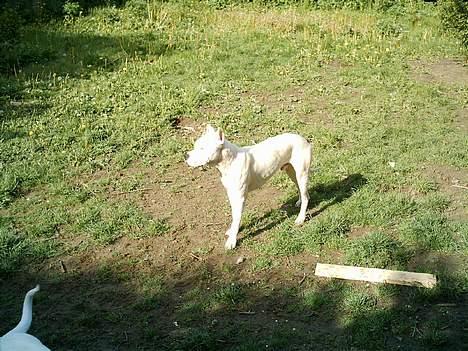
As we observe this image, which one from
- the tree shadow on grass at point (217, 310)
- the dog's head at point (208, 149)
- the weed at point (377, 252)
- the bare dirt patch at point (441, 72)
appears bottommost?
the tree shadow on grass at point (217, 310)

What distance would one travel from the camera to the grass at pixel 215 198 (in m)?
4.45

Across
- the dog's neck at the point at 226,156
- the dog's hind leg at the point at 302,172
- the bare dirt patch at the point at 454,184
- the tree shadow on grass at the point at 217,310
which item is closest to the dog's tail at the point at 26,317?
the tree shadow on grass at the point at 217,310

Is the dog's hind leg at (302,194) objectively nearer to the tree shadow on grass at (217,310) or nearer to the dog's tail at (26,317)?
the tree shadow on grass at (217,310)

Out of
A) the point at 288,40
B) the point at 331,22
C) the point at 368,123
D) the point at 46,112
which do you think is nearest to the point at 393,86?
the point at 368,123

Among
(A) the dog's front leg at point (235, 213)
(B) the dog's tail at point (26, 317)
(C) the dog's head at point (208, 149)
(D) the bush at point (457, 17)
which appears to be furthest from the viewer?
(D) the bush at point (457, 17)

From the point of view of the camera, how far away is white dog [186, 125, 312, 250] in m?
4.94

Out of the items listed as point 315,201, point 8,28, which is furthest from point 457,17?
point 8,28

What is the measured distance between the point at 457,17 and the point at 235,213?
8520 mm

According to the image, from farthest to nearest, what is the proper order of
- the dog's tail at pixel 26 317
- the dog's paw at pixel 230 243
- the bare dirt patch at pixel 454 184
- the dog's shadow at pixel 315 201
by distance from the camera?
the bare dirt patch at pixel 454 184
the dog's shadow at pixel 315 201
the dog's paw at pixel 230 243
the dog's tail at pixel 26 317

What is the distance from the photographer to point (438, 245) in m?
5.28

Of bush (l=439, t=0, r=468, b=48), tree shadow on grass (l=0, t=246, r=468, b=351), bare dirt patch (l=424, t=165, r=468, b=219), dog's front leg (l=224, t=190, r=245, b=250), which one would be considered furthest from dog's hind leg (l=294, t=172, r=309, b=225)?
bush (l=439, t=0, r=468, b=48)

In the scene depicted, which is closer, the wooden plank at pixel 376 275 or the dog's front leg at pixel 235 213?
the wooden plank at pixel 376 275

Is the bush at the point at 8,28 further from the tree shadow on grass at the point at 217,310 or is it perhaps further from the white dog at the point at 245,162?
the white dog at the point at 245,162

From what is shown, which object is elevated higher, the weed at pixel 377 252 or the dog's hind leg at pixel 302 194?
the dog's hind leg at pixel 302 194
